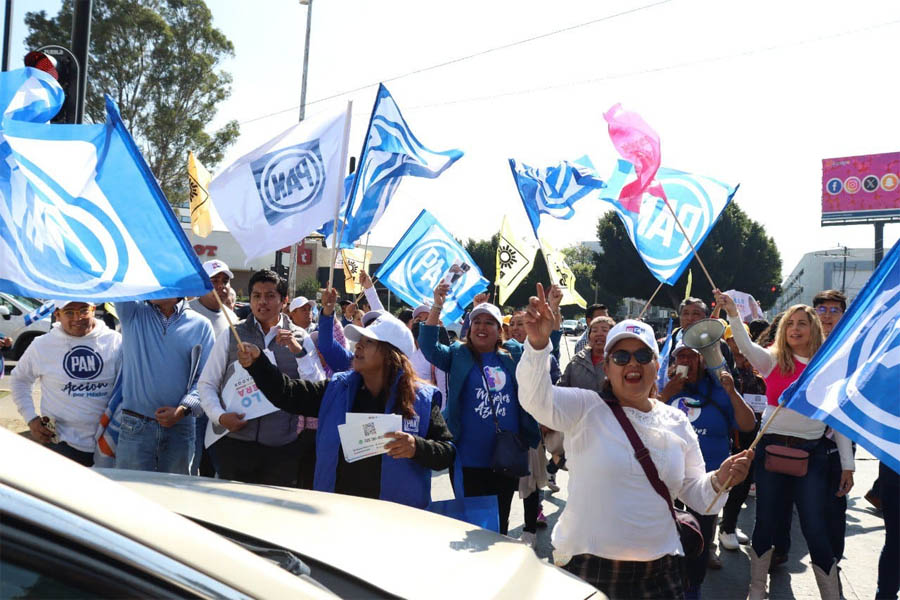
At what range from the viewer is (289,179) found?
553 cm

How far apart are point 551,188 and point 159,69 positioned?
23.0 m

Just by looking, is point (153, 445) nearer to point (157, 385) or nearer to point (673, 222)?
point (157, 385)

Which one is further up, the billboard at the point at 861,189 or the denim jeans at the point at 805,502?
the billboard at the point at 861,189

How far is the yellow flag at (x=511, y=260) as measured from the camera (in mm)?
11438

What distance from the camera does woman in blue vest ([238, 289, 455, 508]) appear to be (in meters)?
3.62

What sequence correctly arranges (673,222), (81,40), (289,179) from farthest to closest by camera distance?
(673,222) → (81,40) → (289,179)

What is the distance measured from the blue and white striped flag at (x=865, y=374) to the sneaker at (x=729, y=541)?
11.0 feet

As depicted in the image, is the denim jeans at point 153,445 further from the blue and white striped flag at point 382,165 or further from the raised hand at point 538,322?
the raised hand at point 538,322

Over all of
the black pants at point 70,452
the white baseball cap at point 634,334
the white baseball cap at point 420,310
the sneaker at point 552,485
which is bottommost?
the sneaker at point 552,485

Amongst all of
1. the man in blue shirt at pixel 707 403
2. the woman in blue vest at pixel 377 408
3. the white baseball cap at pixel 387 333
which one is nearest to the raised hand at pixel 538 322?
the woman in blue vest at pixel 377 408

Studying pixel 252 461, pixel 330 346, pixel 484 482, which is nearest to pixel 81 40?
pixel 330 346

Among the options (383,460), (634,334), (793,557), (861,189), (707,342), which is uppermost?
(861,189)

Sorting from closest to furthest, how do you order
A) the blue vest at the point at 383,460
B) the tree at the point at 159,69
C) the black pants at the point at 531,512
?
the blue vest at the point at 383,460
the black pants at the point at 531,512
the tree at the point at 159,69

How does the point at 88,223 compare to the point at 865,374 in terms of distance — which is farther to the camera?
the point at 88,223
